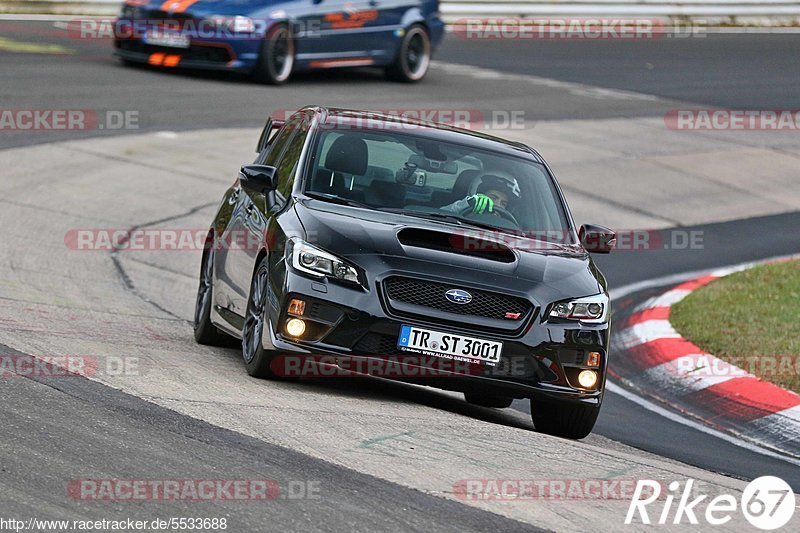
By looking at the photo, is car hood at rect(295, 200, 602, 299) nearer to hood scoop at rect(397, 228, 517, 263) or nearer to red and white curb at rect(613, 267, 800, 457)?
hood scoop at rect(397, 228, 517, 263)

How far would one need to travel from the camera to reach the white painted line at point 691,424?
8.62m

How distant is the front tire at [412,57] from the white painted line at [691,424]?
44.0 feet

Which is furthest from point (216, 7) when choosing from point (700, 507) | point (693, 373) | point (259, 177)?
point (700, 507)

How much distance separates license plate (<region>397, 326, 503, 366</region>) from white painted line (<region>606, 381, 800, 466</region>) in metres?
2.02

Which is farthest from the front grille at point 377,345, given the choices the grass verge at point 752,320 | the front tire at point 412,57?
the front tire at point 412,57

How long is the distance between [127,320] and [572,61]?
60.7 ft

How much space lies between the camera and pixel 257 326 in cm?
802

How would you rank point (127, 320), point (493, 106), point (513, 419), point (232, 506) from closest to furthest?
point (232, 506), point (513, 419), point (127, 320), point (493, 106)

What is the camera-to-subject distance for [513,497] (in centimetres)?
608

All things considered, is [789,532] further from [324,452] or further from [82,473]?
[82,473]

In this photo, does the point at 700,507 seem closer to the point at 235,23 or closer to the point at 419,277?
the point at 419,277

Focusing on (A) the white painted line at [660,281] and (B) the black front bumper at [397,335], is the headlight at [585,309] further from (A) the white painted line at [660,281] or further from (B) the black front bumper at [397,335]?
(A) the white painted line at [660,281]

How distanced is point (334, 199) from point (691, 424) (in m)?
2.71

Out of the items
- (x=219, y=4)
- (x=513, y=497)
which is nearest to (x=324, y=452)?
(x=513, y=497)
